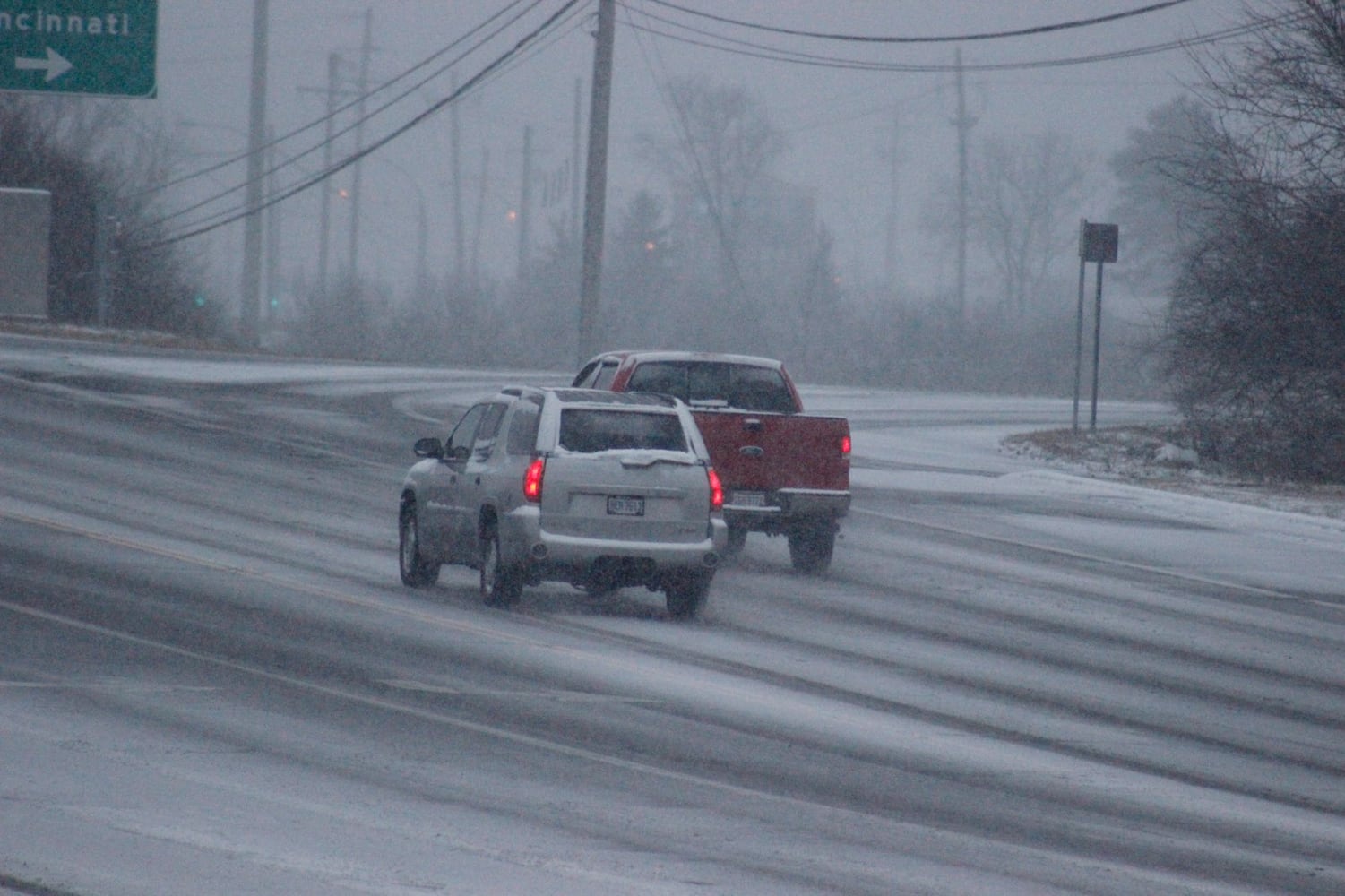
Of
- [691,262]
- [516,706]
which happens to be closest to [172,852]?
[516,706]

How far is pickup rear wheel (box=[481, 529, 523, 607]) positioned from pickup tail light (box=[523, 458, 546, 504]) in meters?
0.46

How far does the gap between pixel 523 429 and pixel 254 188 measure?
4523cm

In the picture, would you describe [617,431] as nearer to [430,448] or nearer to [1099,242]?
[430,448]

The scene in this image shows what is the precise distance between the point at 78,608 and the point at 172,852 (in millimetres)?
6636

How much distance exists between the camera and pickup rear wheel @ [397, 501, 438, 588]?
53.3ft

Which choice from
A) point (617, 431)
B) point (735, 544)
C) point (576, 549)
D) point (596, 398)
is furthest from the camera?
point (735, 544)

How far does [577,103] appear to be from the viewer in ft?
296

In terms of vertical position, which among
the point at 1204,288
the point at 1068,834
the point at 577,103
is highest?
the point at 577,103

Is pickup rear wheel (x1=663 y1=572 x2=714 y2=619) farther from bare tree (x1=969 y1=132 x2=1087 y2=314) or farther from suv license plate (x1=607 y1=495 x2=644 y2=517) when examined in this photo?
bare tree (x1=969 y1=132 x2=1087 y2=314)

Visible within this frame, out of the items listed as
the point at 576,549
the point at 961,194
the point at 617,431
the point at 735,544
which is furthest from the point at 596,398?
the point at 961,194

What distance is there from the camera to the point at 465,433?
1808 centimetres

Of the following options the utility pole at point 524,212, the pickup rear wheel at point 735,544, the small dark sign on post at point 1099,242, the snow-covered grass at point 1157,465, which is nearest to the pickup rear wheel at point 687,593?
the pickup rear wheel at point 735,544

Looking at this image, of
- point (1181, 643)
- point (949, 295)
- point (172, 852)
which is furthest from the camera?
point (949, 295)

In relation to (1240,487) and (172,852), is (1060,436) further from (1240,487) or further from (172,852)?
(172,852)
